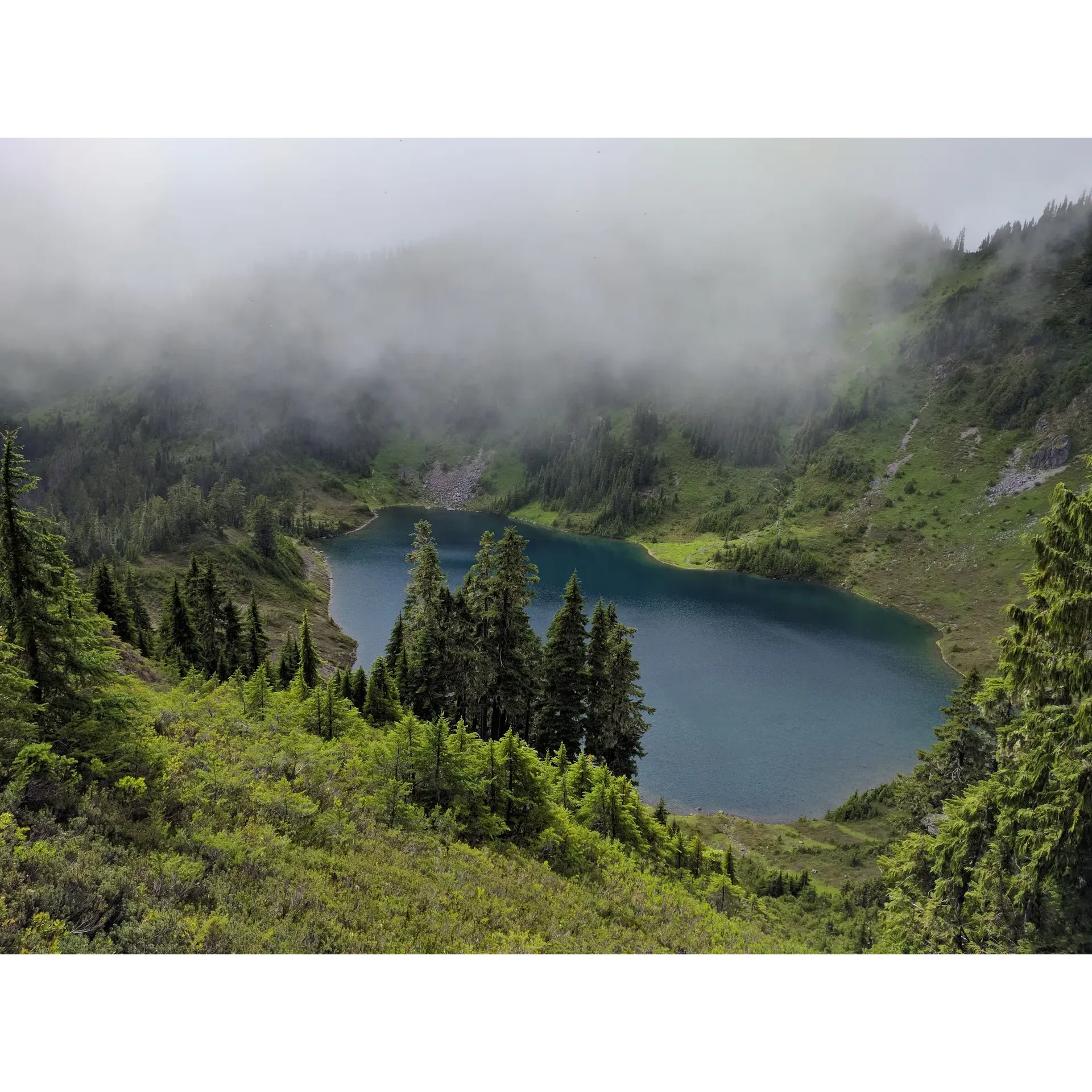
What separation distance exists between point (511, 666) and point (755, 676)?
56.0 metres

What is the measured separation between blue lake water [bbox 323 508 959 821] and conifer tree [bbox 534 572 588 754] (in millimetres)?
15695

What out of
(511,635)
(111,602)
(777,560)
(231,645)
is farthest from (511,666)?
(777,560)

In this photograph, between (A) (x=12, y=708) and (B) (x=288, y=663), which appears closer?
(A) (x=12, y=708)

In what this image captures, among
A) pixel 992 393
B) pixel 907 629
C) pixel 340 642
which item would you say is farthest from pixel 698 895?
pixel 992 393

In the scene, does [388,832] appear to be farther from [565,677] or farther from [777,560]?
[777,560]

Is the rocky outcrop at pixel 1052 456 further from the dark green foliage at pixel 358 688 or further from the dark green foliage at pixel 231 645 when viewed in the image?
the dark green foliage at pixel 231 645

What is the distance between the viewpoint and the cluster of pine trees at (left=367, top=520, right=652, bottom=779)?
37438mm

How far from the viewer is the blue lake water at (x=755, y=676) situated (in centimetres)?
5378

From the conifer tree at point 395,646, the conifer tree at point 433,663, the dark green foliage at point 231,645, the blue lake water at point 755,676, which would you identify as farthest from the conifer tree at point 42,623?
the blue lake water at point 755,676

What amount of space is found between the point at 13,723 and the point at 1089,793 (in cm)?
2203

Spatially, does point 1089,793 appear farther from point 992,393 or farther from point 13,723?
point 992,393

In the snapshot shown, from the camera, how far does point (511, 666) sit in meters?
38.4

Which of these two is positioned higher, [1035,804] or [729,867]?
[1035,804]

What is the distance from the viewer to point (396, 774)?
1938 cm
